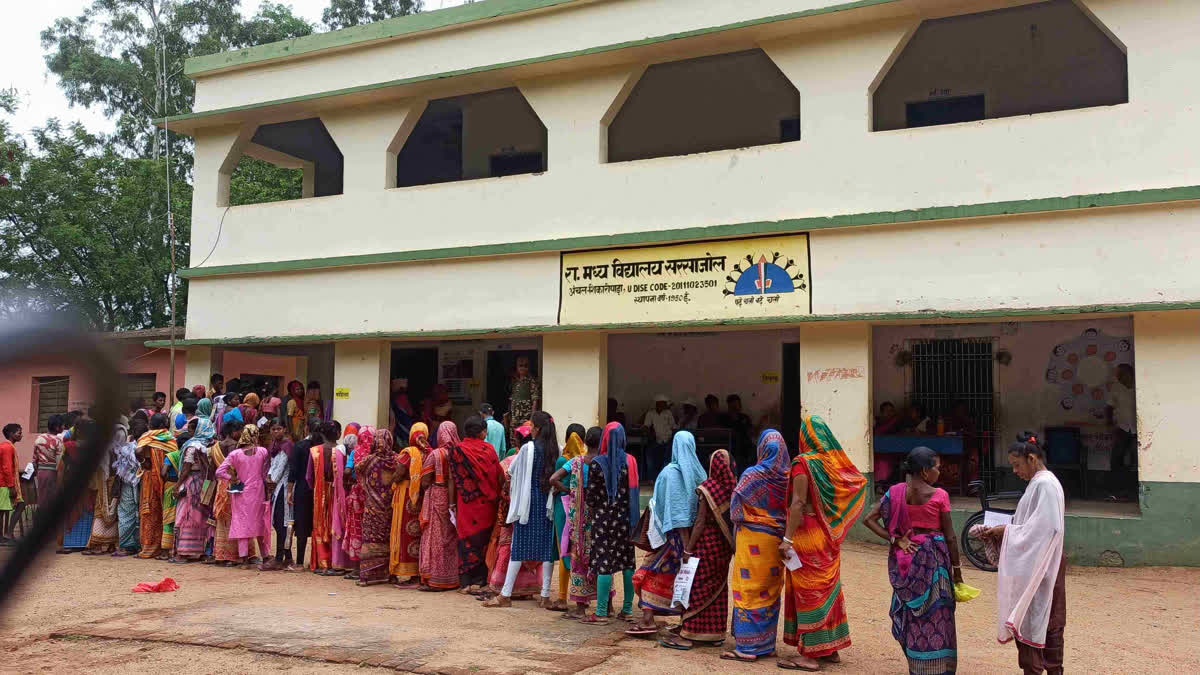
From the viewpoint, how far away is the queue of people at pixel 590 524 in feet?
16.3

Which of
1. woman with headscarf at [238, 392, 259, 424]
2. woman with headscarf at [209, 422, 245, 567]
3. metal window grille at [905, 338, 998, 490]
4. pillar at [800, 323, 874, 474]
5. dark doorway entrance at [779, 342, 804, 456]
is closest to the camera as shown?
woman with headscarf at [209, 422, 245, 567]

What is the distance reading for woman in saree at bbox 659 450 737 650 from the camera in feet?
19.3

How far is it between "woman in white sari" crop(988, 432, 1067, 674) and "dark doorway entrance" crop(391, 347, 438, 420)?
12.0 metres

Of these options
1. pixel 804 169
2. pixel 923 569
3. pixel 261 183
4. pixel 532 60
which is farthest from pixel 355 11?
pixel 923 569

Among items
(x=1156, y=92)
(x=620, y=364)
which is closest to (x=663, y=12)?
(x=1156, y=92)

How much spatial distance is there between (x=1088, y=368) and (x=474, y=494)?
8.19 metres

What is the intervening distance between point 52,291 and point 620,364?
1419 centimetres

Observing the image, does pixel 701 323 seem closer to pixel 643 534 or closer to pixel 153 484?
pixel 643 534

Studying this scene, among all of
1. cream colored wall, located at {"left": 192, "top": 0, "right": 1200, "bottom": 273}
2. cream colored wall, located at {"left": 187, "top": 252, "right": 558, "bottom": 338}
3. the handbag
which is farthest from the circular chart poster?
the handbag

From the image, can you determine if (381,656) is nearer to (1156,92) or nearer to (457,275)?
(457,275)

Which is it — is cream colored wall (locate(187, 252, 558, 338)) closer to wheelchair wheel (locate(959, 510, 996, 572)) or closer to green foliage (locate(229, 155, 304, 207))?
wheelchair wheel (locate(959, 510, 996, 572))

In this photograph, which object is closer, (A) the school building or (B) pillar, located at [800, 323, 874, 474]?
(A) the school building

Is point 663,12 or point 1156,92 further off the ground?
point 663,12

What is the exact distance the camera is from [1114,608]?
7234 millimetres
